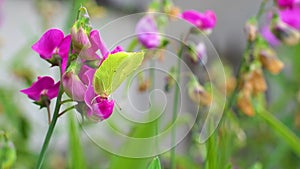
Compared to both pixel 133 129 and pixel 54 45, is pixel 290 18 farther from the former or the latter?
pixel 54 45

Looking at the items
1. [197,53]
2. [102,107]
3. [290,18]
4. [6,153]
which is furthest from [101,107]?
[290,18]

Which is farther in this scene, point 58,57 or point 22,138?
point 22,138

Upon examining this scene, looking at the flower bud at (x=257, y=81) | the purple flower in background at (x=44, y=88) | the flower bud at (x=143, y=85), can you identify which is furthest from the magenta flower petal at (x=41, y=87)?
the flower bud at (x=257, y=81)

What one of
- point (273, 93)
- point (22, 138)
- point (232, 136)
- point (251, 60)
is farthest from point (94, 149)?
point (273, 93)

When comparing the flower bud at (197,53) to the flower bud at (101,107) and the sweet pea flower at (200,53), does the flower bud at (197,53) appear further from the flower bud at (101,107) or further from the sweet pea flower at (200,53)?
the flower bud at (101,107)

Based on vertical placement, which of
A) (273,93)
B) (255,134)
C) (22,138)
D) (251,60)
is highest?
(251,60)

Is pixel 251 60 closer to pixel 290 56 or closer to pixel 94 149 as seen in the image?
pixel 94 149
